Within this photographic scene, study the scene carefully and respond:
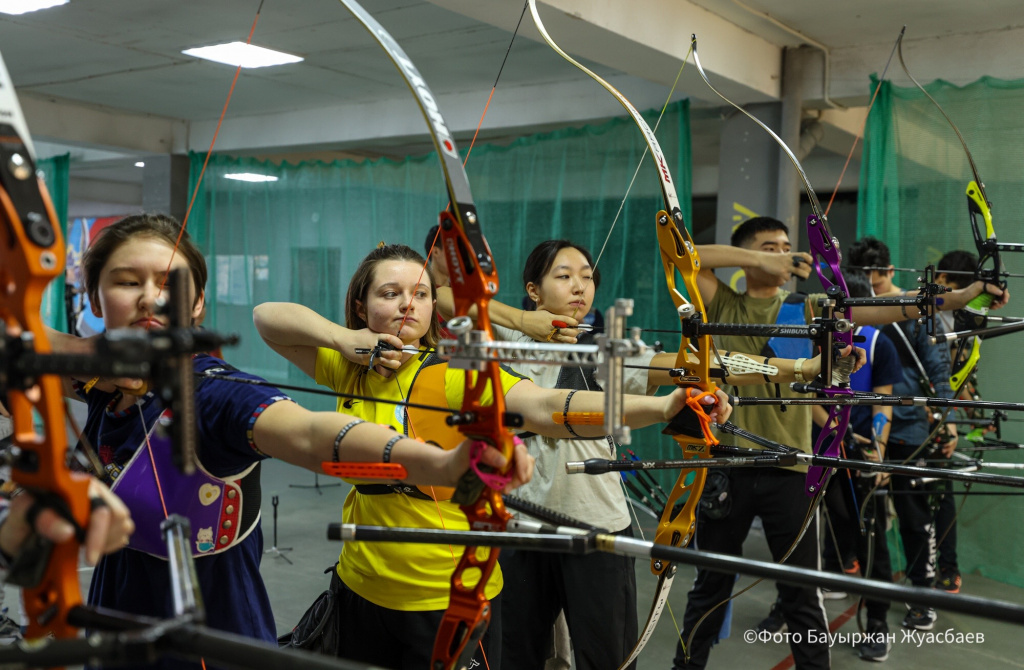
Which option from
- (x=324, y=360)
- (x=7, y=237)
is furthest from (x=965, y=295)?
(x=7, y=237)

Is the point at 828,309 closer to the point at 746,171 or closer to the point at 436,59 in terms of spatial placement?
the point at 746,171

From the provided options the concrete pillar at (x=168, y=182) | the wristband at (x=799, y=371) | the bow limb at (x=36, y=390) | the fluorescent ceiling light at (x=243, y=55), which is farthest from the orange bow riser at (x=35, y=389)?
the concrete pillar at (x=168, y=182)

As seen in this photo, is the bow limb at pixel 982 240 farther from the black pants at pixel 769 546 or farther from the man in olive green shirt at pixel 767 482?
the black pants at pixel 769 546

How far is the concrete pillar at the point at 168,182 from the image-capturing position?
21.8 feet

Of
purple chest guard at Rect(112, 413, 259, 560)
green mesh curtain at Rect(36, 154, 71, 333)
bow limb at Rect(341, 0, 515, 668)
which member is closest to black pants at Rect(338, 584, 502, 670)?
bow limb at Rect(341, 0, 515, 668)

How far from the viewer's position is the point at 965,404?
5.53 feet

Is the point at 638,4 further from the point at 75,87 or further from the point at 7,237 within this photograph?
the point at 75,87

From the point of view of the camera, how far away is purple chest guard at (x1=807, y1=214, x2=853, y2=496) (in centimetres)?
188

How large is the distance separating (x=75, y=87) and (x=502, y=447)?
18.5ft

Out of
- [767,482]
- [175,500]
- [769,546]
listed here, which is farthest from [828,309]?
[175,500]

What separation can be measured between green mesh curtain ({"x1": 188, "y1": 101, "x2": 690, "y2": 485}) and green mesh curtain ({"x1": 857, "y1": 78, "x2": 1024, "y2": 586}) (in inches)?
36.3

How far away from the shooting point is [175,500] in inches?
42.1

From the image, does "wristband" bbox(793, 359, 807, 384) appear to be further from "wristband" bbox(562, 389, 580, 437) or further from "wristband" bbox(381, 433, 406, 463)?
"wristband" bbox(381, 433, 406, 463)

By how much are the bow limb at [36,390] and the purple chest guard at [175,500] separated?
11.5 inches
